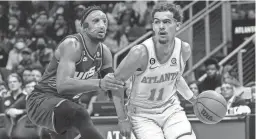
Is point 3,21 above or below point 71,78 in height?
above

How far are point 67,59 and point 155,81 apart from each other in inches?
36.2

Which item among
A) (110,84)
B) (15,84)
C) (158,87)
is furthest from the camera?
(15,84)

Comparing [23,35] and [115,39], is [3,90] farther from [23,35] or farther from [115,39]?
[23,35]

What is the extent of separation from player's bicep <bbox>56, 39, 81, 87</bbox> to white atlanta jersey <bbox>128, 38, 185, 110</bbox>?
2.17 feet

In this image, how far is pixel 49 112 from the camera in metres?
5.36

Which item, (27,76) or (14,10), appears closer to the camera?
(27,76)

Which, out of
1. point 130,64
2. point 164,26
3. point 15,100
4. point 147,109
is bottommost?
point 15,100

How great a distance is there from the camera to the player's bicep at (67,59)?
5.28 m

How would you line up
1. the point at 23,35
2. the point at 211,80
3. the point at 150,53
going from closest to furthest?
1. the point at 150,53
2. the point at 211,80
3. the point at 23,35

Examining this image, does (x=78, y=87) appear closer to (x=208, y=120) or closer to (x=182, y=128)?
(x=182, y=128)

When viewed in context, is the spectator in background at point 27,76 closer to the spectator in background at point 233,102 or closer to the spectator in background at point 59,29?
the spectator in background at point 59,29

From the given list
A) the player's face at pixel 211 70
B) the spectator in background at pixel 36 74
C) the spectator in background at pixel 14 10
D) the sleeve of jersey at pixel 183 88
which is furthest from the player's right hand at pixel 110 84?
the spectator in background at pixel 14 10

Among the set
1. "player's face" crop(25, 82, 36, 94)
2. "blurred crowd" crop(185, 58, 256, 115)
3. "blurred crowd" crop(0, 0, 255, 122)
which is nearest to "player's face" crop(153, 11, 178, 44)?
"blurred crowd" crop(185, 58, 256, 115)

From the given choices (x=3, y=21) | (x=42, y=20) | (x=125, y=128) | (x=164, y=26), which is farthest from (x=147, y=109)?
(x=3, y=21)
